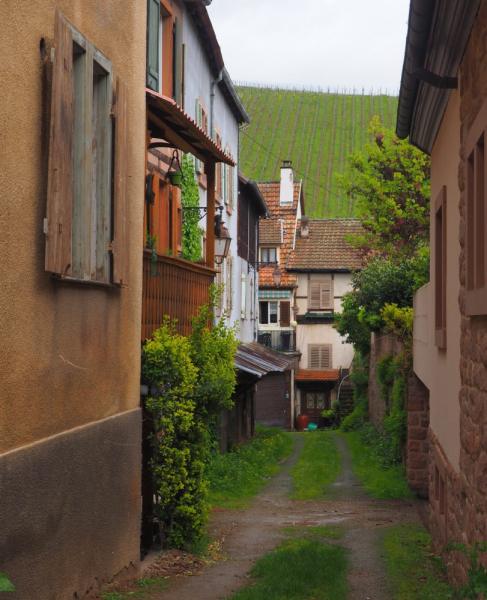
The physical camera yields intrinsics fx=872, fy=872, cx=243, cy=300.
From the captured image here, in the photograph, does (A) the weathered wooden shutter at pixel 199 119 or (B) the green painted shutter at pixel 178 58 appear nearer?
(B) the green painted shutter at pixel 178 58

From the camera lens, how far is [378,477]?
18.6 m

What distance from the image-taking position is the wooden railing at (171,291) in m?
9.92

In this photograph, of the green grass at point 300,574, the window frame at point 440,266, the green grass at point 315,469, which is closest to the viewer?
the green grass at point 300,574

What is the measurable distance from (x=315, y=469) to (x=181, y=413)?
11728mm

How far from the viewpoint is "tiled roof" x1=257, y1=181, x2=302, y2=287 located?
45594 millimetres

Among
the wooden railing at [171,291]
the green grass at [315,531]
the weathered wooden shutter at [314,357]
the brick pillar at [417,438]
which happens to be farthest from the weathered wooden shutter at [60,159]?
the weathered wooden shutter at [314,357]

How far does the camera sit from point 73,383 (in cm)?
682

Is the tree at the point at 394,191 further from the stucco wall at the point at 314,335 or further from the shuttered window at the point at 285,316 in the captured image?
the stucco wall at the point at 314,335

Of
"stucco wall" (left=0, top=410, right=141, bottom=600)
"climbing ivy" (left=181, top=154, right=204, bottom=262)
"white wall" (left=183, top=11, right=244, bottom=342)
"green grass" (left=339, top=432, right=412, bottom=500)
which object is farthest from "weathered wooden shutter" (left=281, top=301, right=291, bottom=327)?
"stucco wall" (left=0, top=410, right=141, bottom=600)

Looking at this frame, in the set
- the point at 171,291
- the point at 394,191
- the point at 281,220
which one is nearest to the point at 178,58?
the point at 171,291

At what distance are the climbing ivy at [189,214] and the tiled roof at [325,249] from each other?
29026mm

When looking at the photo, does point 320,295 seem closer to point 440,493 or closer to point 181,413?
point 440,493

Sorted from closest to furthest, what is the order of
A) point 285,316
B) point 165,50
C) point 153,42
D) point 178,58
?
point 153,42 < point 165,50 < point 178,58 < point 285,316

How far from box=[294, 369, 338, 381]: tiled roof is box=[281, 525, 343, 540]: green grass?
32.7 metres
